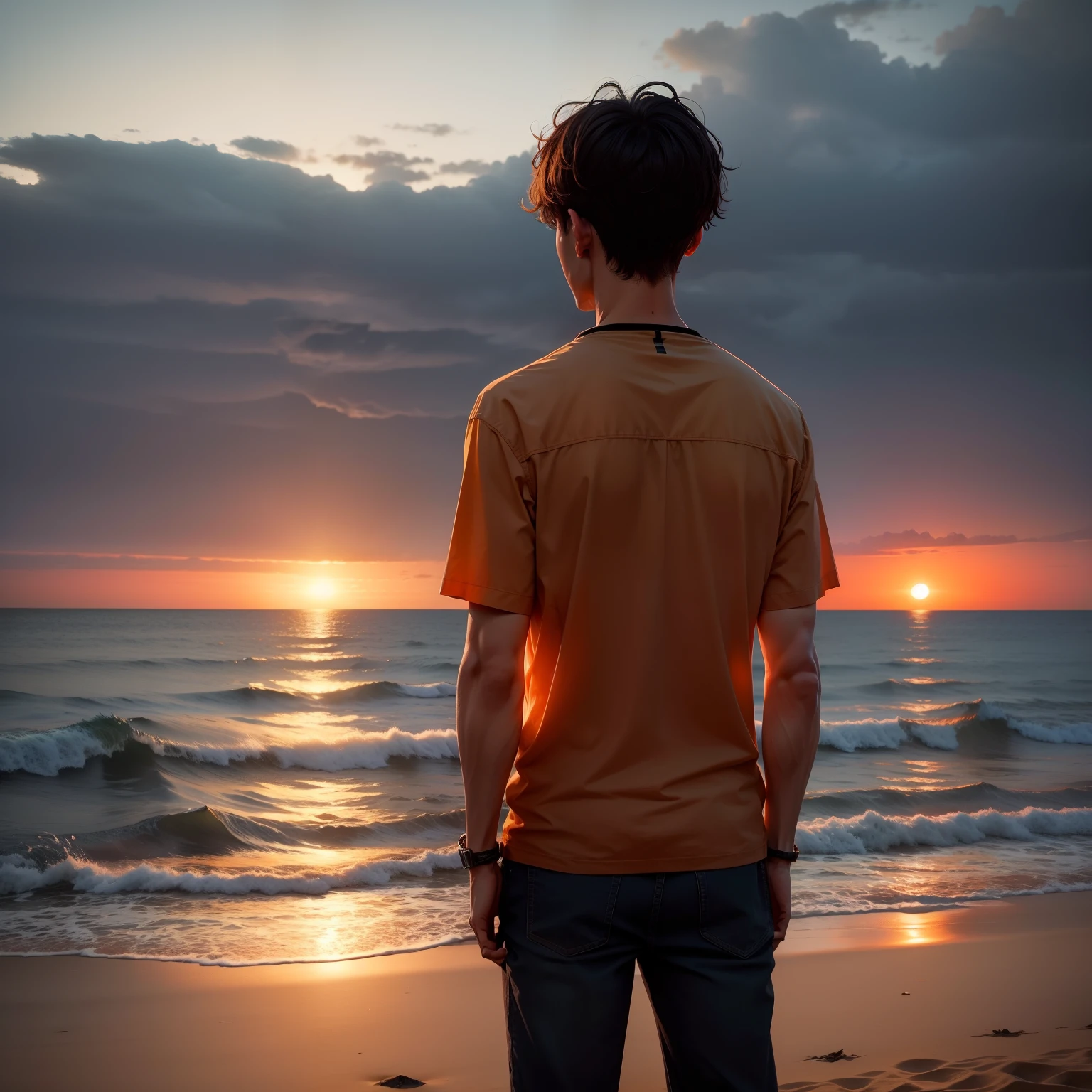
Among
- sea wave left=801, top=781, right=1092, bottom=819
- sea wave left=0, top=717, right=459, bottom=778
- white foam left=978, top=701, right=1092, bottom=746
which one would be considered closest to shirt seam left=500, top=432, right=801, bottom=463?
sea wave left=801, top=781, right=1092, bottom=819

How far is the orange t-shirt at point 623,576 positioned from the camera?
1.38 m

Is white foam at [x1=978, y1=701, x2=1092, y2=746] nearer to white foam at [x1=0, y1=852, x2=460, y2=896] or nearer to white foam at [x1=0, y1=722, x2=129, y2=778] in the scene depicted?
white foam at [x1=0, y1=852, x2=460, y2=896]

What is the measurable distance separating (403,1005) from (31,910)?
3.57m

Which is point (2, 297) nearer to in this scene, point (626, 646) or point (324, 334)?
point (324, 334)

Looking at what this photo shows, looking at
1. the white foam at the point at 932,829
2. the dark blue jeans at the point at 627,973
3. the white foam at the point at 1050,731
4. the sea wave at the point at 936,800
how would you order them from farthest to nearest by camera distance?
the white foam at the point at 1050,731
the sea wave at the point at 936,800
the white foam at the point at 932,829
the dark blue jeans at the point at 627,973

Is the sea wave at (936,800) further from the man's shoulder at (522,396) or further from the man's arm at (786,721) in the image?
the man's shoulder at (522,396)

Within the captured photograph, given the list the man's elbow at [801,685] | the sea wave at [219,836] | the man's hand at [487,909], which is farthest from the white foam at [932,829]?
the man's hand at [487,909]

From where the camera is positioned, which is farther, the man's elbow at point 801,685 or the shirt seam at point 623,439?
the man's elbow at point 801,685

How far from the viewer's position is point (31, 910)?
21.9 feet

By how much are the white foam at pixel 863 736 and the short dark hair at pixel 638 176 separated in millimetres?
16276

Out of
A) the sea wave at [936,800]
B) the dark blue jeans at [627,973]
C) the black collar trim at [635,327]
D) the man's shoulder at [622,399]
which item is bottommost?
the sea wave at [936,800]

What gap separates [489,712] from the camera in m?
1.41

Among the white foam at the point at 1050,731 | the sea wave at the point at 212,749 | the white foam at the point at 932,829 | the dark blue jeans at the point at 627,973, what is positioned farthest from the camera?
the white foam at the point at 1050,731

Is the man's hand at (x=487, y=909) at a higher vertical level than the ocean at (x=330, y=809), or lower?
higher
